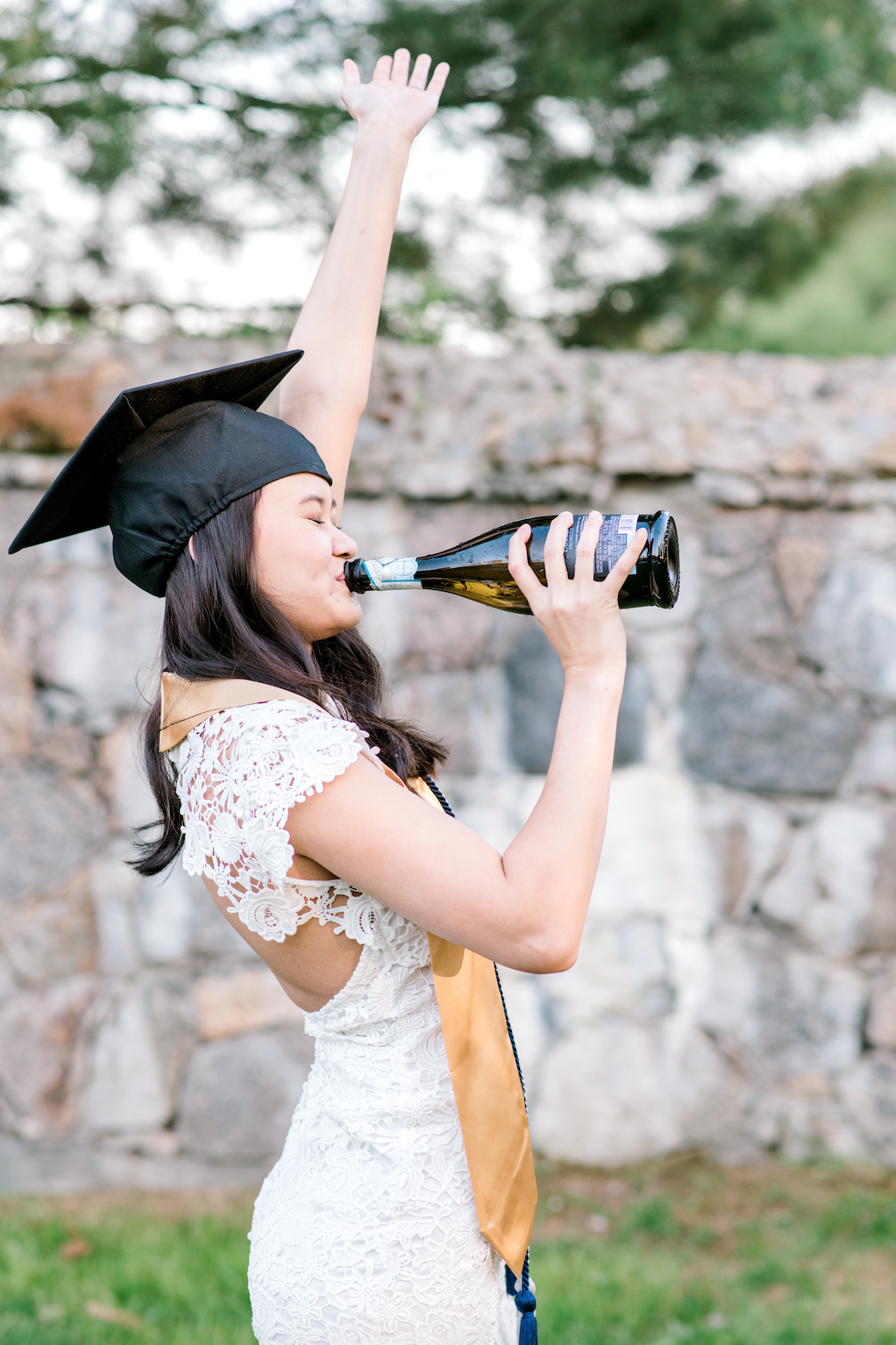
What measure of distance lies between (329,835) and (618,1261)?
7.95 ft

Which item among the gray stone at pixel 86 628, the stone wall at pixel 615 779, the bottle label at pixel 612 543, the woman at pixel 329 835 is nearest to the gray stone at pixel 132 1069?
the stone wall at pixel 615 779

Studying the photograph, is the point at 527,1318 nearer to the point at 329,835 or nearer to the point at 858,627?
the point at 329,835

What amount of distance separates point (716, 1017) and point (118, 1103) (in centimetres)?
194

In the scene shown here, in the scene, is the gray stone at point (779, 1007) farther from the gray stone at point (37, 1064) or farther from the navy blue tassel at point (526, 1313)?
the navy blue tassel at point (526, 1313)

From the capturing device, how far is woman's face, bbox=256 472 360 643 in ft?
4.96

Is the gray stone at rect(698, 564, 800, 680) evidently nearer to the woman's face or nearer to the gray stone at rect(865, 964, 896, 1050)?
the gray stone at rect(865, 964, 896, 1050)

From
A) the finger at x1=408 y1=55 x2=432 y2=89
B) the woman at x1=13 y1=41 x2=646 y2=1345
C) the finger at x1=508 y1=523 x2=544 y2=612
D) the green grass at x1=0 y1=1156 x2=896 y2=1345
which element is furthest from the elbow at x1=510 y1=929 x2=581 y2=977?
the green grass at x1=0 y1=1156 x2=896 y2=1345

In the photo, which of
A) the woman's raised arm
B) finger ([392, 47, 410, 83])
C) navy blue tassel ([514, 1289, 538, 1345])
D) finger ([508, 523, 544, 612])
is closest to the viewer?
finger ([508, 523, 544, 612])

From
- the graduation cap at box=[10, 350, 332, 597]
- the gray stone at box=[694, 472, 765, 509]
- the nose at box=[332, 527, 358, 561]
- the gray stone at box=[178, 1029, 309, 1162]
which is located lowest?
the gray stone at box=[178, 1029, 309, 1162]

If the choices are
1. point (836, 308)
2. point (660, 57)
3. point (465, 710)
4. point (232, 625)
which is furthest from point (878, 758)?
point (836, 308)

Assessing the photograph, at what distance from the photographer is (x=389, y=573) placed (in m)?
1.66

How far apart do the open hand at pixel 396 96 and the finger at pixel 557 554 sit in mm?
964

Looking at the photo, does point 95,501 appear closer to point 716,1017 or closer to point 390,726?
point 390,726

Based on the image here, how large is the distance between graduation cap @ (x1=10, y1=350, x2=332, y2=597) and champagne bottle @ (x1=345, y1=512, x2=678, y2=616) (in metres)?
0.19
